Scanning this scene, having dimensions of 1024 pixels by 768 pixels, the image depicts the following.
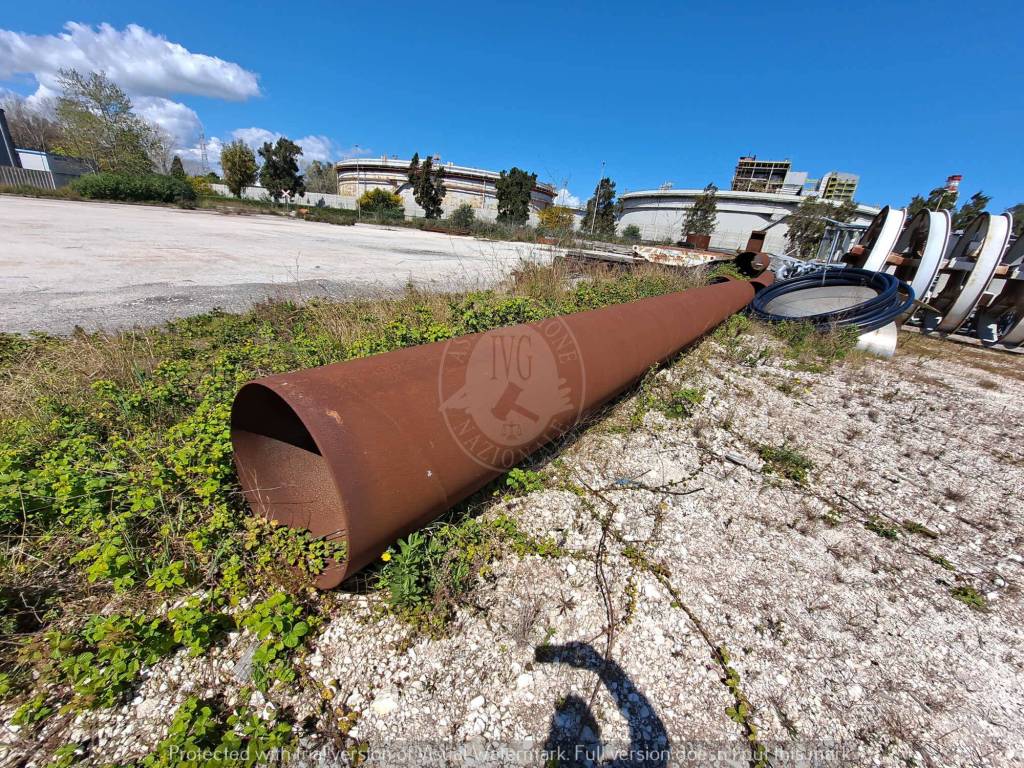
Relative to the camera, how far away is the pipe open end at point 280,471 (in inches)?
63.2

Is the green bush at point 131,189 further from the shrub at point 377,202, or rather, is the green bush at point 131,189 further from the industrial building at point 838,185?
the industrial building at point 838,185

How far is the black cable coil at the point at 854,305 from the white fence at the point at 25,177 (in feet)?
150

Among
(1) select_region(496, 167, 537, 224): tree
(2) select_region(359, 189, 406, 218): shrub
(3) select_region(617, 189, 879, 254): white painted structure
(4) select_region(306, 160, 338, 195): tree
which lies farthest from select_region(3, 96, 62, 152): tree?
(3) select_region(617, 189, 879, 254): white painted structure

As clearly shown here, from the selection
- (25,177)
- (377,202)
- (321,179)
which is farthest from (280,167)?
(321,179)

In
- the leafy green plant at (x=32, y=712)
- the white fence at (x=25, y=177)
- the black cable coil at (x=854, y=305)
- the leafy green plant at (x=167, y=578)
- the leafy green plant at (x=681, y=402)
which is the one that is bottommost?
the leafy green plant at (x=32, y=712)

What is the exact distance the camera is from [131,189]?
24406 mm

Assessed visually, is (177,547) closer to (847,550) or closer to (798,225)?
(847,550)

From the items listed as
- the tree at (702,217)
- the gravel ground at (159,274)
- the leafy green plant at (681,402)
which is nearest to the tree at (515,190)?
the tree at (702,217)

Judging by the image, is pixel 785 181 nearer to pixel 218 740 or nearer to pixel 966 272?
pixel 966 272

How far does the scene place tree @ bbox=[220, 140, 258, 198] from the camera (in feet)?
128

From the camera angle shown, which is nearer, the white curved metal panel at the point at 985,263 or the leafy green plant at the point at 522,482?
the leafy green plant at the point at 522,482

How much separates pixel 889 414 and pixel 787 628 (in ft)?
10.4

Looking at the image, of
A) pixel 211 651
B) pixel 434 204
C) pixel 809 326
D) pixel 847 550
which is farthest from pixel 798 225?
pixel 211 651

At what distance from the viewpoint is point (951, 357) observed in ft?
19.2
